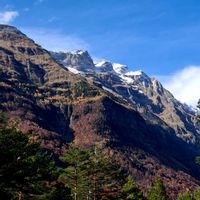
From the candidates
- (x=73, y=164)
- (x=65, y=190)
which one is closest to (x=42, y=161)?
(x=73, y=164)

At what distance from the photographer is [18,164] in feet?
119

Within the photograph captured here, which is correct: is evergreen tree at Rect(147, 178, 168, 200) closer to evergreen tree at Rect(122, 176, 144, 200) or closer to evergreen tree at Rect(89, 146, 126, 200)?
evergreen tree at Rect(122, 176, 144, 200)

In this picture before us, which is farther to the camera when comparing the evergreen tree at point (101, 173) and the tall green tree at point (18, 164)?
the evergreen tree at point (101, 173)

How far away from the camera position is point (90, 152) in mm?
62125

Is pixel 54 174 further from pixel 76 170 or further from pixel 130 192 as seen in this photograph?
pixel 130 192

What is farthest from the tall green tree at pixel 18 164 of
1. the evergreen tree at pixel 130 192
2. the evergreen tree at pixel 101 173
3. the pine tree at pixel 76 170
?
the evergreen tree at pixel 130 192

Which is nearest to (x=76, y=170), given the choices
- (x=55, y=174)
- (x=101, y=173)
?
(x=101, y=173)

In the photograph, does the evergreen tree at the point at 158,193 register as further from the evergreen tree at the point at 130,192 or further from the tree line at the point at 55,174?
the evergreen tree at the point at 130,192

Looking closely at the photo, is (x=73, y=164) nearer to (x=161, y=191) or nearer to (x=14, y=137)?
(x=14, y=137)

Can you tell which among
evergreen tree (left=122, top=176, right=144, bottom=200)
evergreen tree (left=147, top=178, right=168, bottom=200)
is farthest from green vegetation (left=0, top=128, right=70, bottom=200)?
evergreen tree (left=147, top=178, right=168, bottom=200)

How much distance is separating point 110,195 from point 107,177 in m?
6.34

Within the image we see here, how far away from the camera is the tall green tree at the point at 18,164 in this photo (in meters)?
35.1

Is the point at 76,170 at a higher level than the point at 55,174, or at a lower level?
higher

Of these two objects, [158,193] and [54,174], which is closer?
[54,174]
